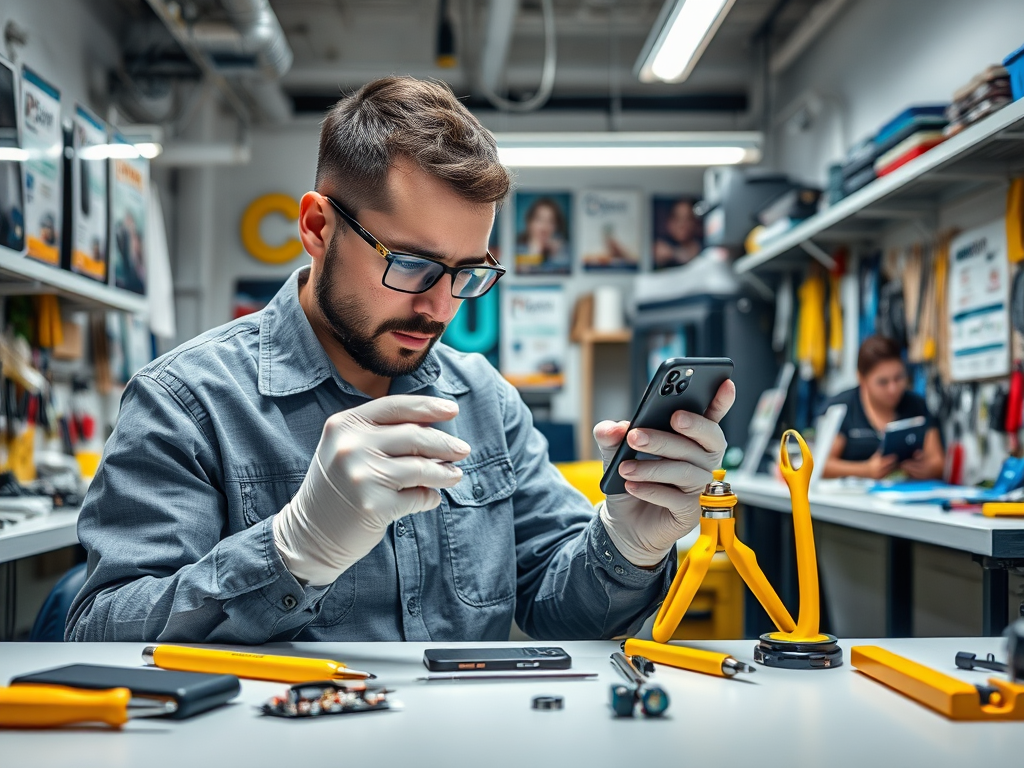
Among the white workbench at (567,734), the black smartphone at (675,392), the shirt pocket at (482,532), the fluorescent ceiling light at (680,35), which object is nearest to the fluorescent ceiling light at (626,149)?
the fluorescent ceiling light at (680,35)

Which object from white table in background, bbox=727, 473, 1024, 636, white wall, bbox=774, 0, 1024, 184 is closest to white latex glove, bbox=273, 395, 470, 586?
white table in background, bbox=727, 473, 1024, 636

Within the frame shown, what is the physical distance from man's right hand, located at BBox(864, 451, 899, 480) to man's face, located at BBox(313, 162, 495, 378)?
8.94 feet

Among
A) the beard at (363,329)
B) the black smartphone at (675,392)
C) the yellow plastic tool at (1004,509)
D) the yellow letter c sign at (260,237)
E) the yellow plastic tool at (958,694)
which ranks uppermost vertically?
the yellow letter c sign at (260,237)

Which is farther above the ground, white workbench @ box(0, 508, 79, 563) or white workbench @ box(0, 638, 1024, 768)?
white workbench @ box(0, 638, 1024, 768)

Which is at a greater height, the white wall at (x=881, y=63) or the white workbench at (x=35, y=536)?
the white wall at (x=881, y=63)

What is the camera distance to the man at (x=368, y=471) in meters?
1.01

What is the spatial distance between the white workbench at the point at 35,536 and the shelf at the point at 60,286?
684 millimetres

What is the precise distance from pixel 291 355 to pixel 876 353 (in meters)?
3.06

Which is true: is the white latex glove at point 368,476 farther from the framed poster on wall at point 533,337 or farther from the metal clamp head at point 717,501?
the framed poster on wall at point 533,337

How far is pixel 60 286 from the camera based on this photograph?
291 cm

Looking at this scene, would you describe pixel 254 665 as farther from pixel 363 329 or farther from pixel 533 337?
pixel 533 337

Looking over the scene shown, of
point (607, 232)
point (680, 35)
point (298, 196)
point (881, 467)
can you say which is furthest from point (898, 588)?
point (298, 196)

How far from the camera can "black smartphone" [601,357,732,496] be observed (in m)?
0.98

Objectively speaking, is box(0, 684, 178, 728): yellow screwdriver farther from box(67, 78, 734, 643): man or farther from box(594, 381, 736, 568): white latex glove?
box(594, 381, 736, 568): white latex glove
